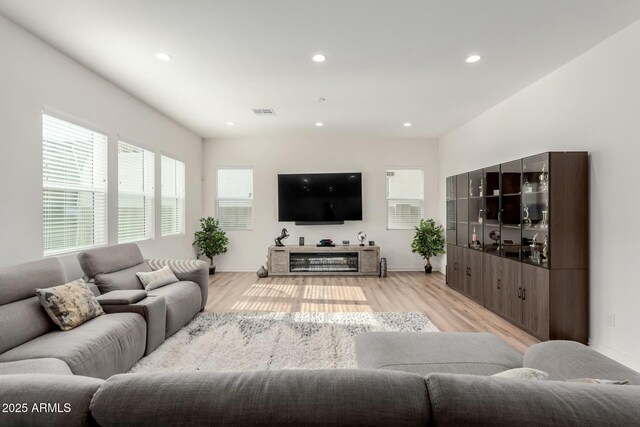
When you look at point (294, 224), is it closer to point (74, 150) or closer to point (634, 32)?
point (74, 150)

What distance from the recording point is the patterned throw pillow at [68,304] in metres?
2.25

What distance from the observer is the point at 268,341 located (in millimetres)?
3068

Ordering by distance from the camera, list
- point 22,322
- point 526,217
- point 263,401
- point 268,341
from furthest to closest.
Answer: point 526,217 → point 268,341 → point 22,322 → point 263,401

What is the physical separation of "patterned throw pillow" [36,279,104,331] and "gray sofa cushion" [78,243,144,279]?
0.49 meters

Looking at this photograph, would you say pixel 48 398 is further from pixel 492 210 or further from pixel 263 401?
pixel 492 210

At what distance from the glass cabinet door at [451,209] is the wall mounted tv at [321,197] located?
5.65 ft

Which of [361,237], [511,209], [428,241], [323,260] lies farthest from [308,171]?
[511,209]

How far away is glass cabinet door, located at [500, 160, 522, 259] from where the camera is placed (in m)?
3.61

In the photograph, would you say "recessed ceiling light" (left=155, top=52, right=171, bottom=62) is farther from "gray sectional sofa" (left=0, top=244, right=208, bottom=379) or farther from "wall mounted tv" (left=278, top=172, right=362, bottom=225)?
"wall mounted tv" (left=278, top=172, right=362, bottom=225)

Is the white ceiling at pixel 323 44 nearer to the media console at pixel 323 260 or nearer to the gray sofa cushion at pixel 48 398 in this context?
the gray sofa cushion at pixel 48 398

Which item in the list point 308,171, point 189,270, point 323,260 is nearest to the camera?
point 189,270

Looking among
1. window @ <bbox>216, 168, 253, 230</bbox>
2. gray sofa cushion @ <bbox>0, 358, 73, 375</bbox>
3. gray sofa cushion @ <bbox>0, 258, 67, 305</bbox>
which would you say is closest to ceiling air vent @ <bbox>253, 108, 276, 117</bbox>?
window @ <bbox>216, 168, 253, 230</bbox>

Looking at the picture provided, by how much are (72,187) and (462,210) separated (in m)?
5.33

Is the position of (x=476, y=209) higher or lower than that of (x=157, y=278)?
higher
